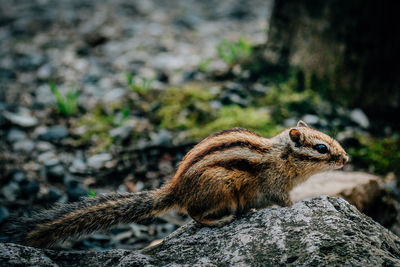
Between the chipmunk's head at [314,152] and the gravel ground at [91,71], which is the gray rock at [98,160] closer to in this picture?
the gravel ground at [91,71]

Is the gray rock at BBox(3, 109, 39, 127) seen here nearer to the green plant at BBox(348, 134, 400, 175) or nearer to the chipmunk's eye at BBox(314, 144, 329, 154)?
the chipmunk's eye at BBox(314, 144, 329, 154)

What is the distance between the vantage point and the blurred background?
477cm

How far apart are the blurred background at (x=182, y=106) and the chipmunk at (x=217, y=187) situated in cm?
86

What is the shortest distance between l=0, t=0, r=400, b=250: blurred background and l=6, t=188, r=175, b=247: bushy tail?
3.14 ft

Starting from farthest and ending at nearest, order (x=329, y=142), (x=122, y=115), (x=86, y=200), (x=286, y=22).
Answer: (x=286, y=22)
(x=122, y=115)
(x=329, y=142)
(x=86, y=200)

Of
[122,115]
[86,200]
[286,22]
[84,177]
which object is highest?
[286,22]

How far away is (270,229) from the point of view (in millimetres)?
2742

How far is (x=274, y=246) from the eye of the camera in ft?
8.43

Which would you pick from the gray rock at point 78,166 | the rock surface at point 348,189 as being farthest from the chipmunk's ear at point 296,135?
the gray rock at point 78,166

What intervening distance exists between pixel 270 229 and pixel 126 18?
856cm

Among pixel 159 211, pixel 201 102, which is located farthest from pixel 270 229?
pixel 201 102

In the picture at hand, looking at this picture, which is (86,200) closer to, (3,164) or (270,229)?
(270,229)

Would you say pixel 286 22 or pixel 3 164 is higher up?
pixel 286 22

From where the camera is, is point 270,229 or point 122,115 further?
point 122,115
